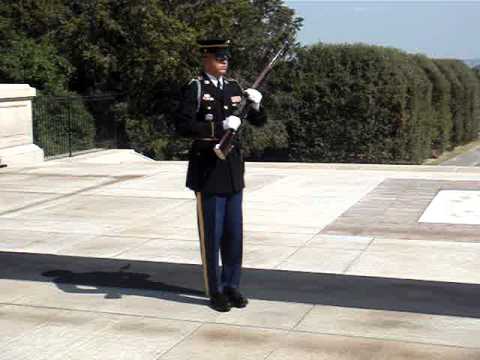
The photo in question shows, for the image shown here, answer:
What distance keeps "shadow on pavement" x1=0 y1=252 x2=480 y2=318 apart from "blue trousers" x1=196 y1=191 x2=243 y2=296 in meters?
0.27

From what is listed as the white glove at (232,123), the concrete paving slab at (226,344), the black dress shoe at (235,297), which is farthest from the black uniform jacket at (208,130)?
the concrete paving slab at (226,344)

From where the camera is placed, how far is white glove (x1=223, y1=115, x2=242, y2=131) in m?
4.90

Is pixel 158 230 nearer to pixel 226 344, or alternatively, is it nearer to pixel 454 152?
pixel 226 344

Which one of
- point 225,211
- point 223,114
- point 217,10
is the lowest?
point 225,211

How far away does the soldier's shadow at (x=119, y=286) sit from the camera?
5.71 metres

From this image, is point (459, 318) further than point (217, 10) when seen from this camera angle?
No

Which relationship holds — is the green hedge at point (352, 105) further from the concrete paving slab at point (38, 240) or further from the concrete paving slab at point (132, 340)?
the concrete paving slab at point (132, 340)

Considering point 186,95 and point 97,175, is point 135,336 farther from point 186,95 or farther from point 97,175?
point 97,175

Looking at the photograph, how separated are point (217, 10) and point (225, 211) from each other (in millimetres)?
16069

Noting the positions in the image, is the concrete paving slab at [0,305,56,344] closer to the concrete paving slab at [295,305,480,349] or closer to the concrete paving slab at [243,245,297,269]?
the concrete paving slab at [295,305,480,349]

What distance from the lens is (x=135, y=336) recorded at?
4805 millimetres

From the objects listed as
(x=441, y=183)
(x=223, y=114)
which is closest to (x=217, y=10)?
(x=441, y=183)

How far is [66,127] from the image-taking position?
1634 centimetres

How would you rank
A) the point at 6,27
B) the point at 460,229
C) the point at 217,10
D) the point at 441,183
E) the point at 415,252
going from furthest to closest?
the point at 6,27 → the point at 217,10 → the point at 441,183 → the point at 460,229 → the point at 415,252
